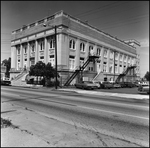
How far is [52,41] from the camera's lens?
28.4 meters

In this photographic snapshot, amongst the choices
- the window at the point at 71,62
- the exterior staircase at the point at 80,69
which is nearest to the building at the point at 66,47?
the window at the point at 71,62

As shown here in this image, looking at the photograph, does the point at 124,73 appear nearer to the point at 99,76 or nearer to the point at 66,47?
the point at 99,76

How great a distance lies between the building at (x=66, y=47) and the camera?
87.2 feet

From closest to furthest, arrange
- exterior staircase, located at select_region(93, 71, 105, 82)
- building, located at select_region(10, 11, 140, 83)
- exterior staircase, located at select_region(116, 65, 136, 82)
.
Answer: building, located at select_region(10, 11, 140, 83)
exterior staircase, located at select_region(93, 71, 105, 82)
exterior staircase, located at select_region(116, 65, 136, 82)

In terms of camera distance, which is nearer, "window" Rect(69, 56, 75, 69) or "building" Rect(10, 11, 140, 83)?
"building" Rect(10, 11, 140, 83)

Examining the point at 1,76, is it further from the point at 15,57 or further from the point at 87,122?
the point at 15,57

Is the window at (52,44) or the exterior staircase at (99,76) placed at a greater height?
the window at (52,44)

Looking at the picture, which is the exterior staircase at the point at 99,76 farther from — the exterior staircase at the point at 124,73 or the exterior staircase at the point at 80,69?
the exterior staircase at the point at 124,73

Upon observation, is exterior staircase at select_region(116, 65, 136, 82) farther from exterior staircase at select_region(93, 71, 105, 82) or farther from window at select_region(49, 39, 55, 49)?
window at select_region(49, 39, 55, 49)

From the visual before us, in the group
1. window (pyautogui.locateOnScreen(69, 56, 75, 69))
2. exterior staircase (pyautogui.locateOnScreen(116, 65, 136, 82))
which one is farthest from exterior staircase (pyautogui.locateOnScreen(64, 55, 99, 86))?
exterior staircase (pyautogui.locateOnScreen(116, 65, 136, 82))

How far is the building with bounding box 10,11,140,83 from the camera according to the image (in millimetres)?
26578

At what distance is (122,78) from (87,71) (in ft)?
58.2

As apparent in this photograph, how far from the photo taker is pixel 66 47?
2692 cm

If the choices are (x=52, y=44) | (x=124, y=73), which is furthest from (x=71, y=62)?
(x=124, y=73)
